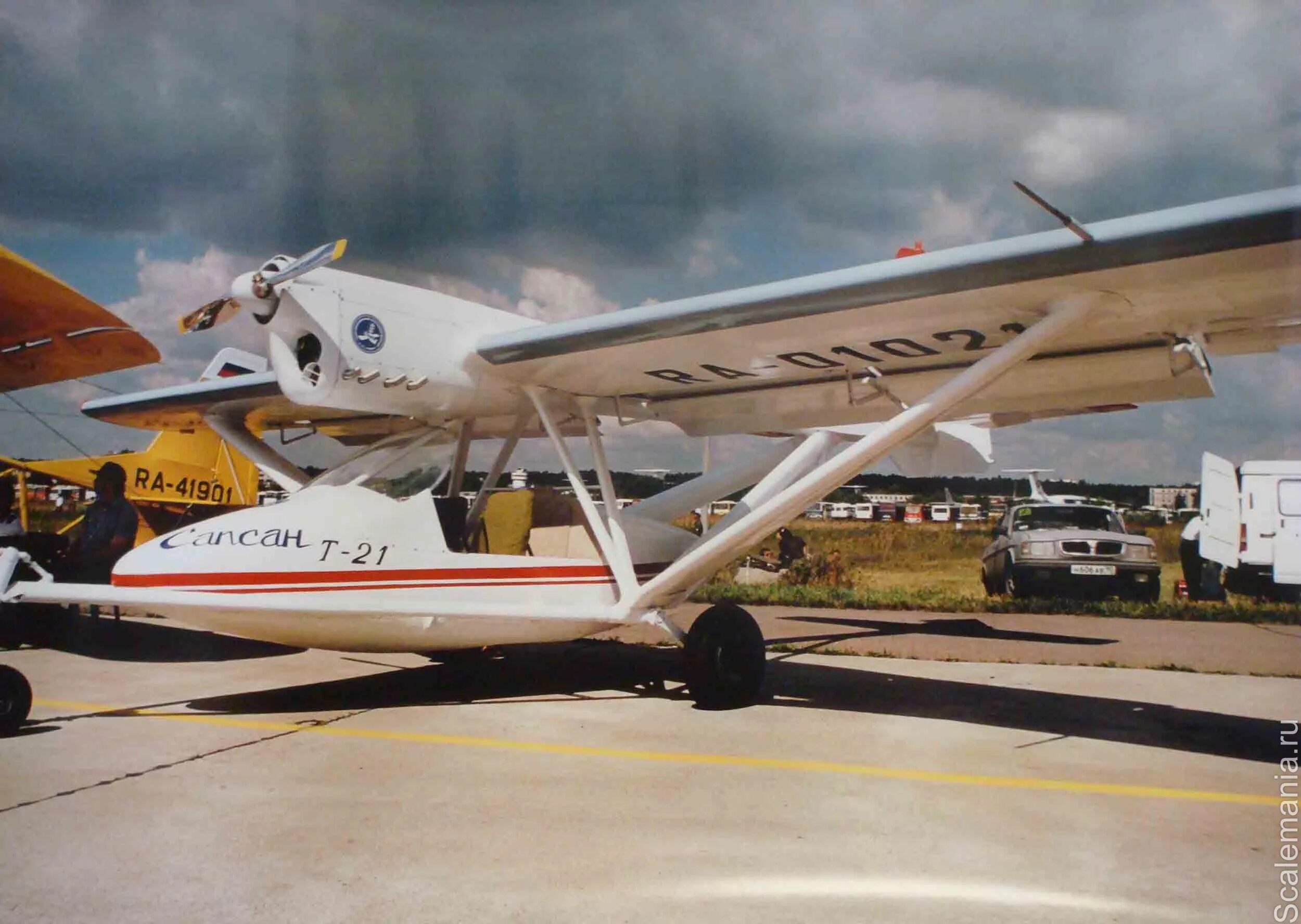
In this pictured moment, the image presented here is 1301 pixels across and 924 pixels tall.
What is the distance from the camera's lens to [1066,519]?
14211 millimetres

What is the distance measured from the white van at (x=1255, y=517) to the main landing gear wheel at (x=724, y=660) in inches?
388

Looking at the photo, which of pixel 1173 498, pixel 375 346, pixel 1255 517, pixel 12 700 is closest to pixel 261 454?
pixel 375 346

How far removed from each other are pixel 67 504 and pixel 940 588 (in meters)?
14.0

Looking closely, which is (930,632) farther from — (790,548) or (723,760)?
(790,548)

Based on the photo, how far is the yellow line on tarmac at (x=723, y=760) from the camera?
4336 mm

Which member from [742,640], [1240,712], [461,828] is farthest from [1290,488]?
[461,828]

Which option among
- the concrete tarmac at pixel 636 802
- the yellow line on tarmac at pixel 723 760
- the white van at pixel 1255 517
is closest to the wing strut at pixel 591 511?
the concrete tarmac at pixel 636 802

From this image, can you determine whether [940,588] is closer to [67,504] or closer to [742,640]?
[742,640]

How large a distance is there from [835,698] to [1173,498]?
17139mm

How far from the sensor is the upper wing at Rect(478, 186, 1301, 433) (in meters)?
4.45

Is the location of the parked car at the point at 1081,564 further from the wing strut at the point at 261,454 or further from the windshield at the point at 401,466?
the wing strut at the point at 261,454

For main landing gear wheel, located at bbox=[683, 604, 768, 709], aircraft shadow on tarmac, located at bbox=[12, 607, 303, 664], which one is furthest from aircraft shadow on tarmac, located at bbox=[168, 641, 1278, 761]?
aircraft shadow on tarmac, located at bbox=[12, 607, 303, 664]

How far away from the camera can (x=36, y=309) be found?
21.3 feet

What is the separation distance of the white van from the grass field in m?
0.66
